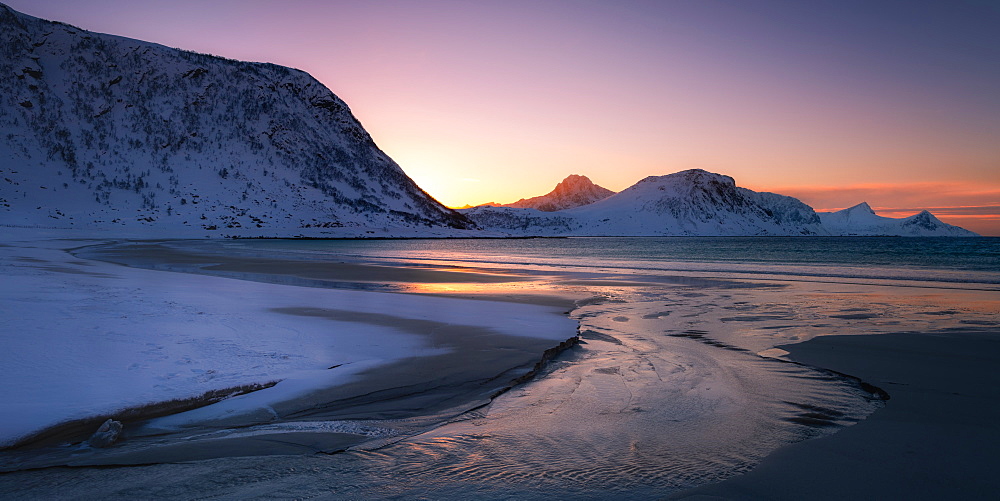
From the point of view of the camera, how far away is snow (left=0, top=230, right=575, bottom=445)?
19.0 ft

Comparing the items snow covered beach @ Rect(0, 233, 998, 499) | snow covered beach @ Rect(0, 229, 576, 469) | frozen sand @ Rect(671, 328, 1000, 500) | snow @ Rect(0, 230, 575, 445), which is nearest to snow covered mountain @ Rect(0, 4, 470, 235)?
snow @ Rect(0, 230, 575, 445)

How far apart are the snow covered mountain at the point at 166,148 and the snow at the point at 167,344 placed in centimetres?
9904

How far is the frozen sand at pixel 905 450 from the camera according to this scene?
13.1ft

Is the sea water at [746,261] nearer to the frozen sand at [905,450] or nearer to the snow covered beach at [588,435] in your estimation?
the snow covered beach at [588,435]

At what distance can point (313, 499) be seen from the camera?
12.1ft

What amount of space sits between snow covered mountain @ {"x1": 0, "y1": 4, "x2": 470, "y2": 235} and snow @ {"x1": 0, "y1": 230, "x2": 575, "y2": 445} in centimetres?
9904

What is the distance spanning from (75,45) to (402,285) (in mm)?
164452

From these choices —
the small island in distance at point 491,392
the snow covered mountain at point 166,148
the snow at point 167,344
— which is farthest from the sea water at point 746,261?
the snow covered mountain at point 166,148

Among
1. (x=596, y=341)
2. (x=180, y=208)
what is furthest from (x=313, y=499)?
(x=180, y=208)

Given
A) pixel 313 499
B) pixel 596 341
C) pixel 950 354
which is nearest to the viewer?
pixel 313 499

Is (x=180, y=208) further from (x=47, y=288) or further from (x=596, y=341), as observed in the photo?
(x=596, y=341)

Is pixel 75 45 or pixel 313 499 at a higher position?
pixel 75 45

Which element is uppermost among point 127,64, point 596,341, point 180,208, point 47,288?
point 127,64

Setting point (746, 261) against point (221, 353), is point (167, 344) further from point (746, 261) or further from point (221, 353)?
point (746, 261)
